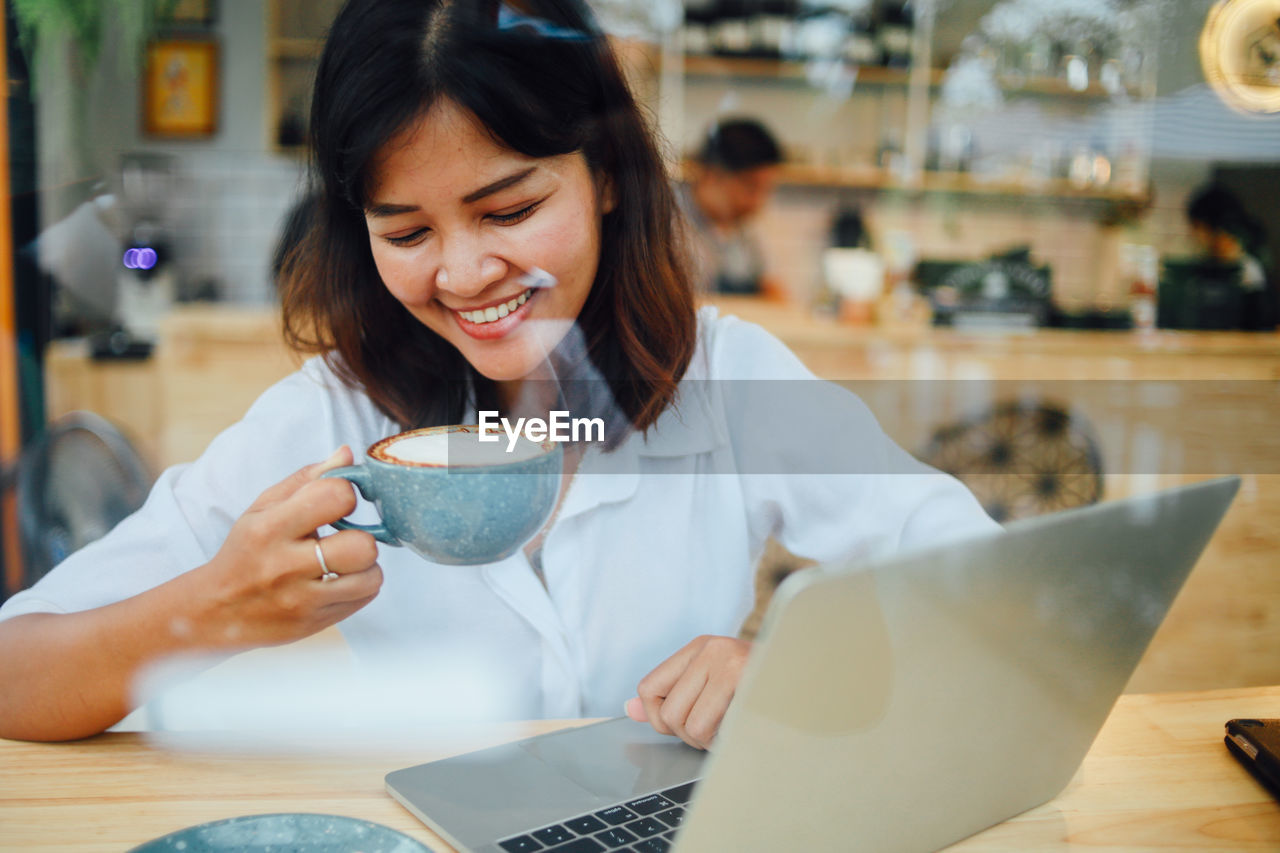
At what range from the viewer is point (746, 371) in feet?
2.49

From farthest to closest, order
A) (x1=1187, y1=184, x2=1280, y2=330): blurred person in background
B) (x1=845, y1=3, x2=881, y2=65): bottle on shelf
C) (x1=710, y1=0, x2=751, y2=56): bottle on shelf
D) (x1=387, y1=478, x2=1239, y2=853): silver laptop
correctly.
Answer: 1. (x1=845, y1=3, x2=881, y2=65): bottle on shelf
2. (x1=710, y1=0, x2=751, y2=56): bottle on shelf
3. (x1=1187, y1=184, x2=1280, y2=330): blurred person in background
4. (x1=387, y1=478, x2=1239, y2=853): silver laptop

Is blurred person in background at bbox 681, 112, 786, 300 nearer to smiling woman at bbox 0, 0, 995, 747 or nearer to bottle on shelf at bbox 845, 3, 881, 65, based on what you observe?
smiling woman at bbox 0, 0, 995, 747

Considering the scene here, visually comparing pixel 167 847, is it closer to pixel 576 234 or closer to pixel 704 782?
pixel 704 782

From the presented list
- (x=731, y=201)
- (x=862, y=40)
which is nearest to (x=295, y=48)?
(x=731, y=201)

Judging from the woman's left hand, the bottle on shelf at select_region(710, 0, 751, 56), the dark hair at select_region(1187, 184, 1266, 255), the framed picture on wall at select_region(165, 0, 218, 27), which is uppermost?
the bottle on shelf at select_region(710, 0, 751, 56)

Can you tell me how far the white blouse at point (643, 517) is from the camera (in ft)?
2.23

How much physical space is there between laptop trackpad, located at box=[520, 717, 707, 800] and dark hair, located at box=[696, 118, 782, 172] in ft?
4.60

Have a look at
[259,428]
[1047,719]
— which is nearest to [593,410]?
[259,428]

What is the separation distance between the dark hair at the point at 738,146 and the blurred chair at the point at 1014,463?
1077mm

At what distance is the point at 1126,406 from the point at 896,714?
600 millimetres

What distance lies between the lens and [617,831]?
48cm

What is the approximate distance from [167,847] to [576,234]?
0.41m

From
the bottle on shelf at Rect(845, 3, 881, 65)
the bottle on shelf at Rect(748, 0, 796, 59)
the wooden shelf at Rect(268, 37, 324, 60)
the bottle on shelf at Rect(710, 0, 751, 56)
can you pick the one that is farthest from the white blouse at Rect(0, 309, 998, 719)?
the bottle on shelf at Rect(845, 3, 881, 65)

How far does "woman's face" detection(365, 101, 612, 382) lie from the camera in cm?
55
